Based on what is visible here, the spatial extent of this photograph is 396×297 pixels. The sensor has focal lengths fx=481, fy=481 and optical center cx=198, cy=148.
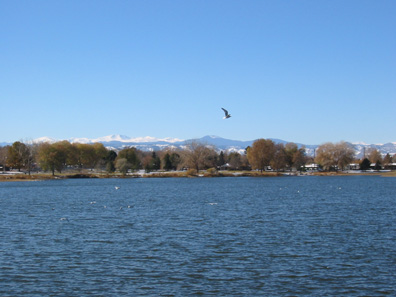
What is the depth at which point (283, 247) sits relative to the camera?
24.1m

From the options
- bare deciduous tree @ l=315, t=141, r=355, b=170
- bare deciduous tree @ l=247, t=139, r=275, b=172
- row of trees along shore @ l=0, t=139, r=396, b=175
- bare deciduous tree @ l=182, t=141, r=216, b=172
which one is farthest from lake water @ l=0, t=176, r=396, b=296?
bare deciduous tree @ l=315, t=141, r=355, b=170

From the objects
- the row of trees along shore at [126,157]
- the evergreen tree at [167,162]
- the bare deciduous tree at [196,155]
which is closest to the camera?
the row of trees along shore at [126,157]

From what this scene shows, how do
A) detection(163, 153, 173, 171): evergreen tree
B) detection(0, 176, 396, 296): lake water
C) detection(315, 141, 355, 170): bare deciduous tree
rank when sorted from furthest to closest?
detection(163, 153, 173, 171): evergreen tree < detection(315, 141, 355, 170): bare deciduous tree < detection(0, 176, 396, 296): lake water

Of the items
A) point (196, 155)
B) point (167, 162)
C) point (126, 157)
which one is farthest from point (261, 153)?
point (126, 157)

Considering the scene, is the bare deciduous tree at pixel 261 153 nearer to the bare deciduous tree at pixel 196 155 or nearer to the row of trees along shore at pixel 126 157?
the row of trees along shore at pixel 126 157

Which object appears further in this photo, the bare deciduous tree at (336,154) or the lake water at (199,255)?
the bare deciduous tree at (336,154)

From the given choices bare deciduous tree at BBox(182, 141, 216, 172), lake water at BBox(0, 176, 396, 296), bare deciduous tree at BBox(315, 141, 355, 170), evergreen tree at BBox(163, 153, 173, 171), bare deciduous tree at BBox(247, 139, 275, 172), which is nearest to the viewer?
lake water at BBox(0, 176, 396, 296)

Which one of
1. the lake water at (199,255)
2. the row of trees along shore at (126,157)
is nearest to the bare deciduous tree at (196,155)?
the row of trees along shore at (126,157)

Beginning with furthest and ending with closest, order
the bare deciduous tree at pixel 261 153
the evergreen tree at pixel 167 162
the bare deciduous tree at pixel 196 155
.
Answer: the evergreen tree at pixel 167 162 < the bare deciduous tree at pixel 196 155 < the bare deciduous tree at pixel 261 153

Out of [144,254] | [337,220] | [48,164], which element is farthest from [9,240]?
[48,164]

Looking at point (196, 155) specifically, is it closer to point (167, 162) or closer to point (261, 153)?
point (261, 153)

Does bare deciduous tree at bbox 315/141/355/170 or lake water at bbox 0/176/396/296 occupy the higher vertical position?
bare deciduous tree at bbox 315/141/355/170

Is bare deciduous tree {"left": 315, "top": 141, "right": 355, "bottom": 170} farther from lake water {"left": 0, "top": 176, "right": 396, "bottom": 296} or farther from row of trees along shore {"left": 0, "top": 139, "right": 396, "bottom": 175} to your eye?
lake water {"left": 0, "top": 176, "right": 396, "bottom": 296}

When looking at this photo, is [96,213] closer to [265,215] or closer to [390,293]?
[265,215]
